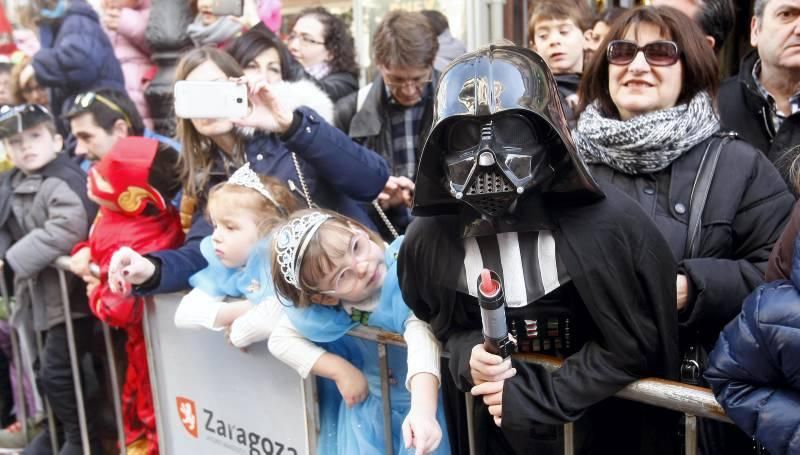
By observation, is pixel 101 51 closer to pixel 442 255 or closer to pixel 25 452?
pixel 25 452

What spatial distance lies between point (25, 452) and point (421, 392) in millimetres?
3110

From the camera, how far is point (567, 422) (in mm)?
1819

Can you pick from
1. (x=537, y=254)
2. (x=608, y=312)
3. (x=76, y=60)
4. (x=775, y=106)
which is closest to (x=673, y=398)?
(x=608, y=312)

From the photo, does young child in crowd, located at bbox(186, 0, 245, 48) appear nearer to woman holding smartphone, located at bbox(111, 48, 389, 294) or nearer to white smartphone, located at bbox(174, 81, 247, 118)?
woman holding smartphone, located at bbox(111, 48, 389, 294)

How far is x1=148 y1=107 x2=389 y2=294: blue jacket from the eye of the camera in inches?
112

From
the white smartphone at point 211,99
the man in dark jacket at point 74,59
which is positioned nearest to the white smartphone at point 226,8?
the man in dark jacket at point 74,59

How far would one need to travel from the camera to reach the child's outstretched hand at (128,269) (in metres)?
3.00

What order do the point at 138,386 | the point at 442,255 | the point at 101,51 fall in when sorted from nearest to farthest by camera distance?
the point at 442,255 < the point at 138,386 < the point at 101,51

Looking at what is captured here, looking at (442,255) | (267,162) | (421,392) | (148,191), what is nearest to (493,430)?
(421,392)

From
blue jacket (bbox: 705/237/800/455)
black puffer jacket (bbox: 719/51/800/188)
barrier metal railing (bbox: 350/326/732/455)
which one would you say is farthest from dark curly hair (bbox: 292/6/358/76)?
blue jacket (bbox: 705/237/800/455)

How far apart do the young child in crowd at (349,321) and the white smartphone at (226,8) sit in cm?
237

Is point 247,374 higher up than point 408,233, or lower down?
lower down

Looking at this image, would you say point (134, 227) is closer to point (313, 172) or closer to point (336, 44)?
point (313, 172)

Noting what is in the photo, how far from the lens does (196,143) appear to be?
3.30 m
